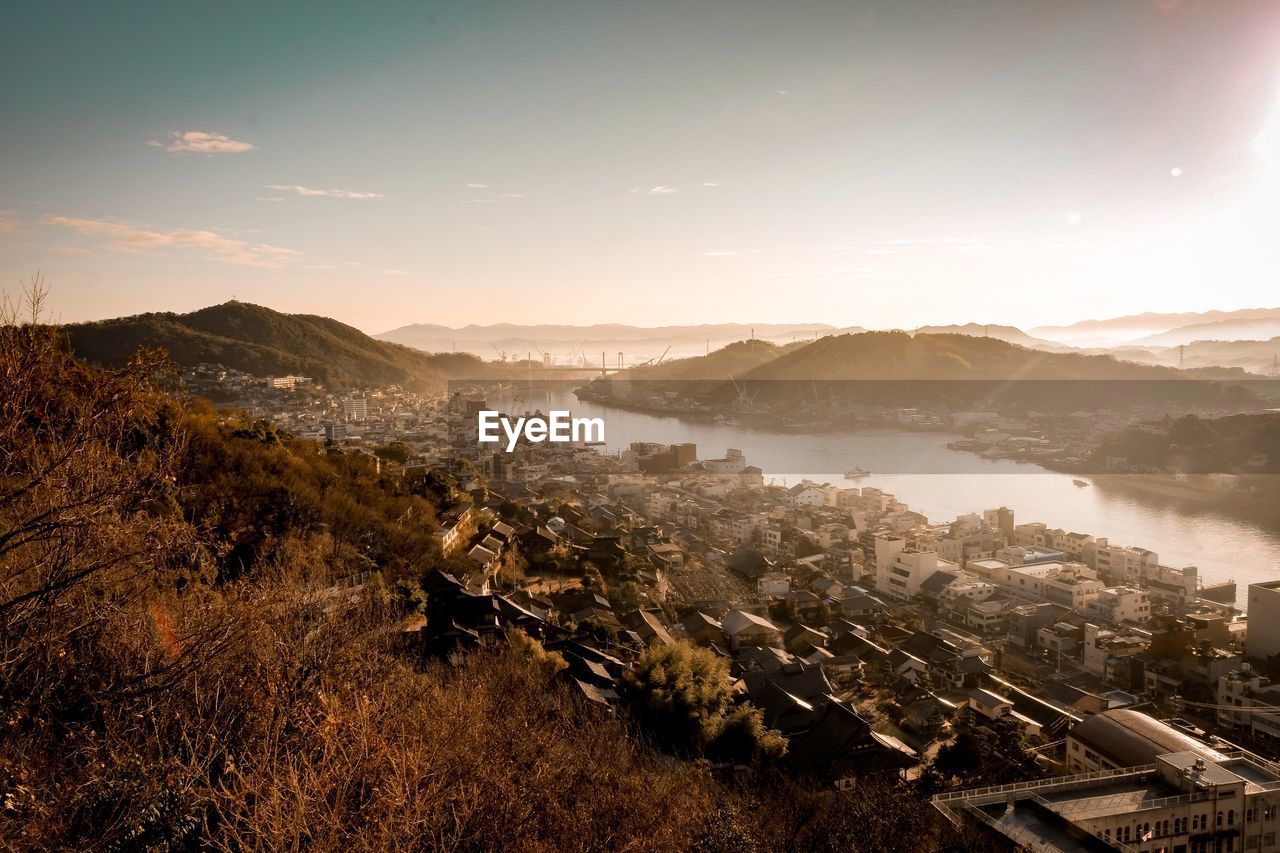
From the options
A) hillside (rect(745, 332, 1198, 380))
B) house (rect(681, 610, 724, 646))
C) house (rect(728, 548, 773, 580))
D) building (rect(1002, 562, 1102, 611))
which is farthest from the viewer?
hillside (rect(745, 332, 1198, 380))

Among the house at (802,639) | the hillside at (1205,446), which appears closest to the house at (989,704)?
the house at (802,639)

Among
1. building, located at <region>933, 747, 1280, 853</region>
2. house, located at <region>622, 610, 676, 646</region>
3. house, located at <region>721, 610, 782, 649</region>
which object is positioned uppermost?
building, located at <region>933, 747, 1280, 853</region>

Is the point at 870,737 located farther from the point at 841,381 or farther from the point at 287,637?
the point at 841,381

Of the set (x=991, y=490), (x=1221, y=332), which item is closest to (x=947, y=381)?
(x=991, y=490)

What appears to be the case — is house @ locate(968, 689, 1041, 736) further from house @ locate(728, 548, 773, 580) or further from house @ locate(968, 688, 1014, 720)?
house @ locate(728, 548, 773, 580)

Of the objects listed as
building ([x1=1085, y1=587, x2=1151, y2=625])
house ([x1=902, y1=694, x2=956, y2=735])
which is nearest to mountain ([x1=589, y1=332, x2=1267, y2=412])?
building ([x1=1085, y1=587, x2=1151, y2=625])

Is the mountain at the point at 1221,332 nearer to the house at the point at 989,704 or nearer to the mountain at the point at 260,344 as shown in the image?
the mountain at the point at 260,344
